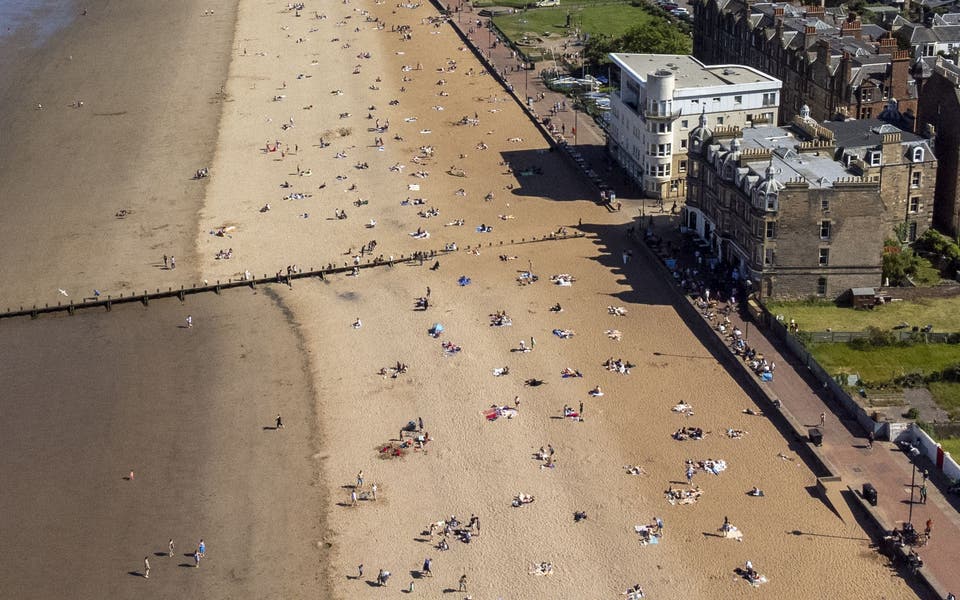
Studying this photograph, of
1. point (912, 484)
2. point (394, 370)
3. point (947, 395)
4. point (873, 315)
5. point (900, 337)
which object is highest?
point (900, 337)

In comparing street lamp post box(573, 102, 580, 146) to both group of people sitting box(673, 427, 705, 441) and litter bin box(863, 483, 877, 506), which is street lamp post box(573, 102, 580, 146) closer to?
group of people sitting box(673, 427, 705, 441)

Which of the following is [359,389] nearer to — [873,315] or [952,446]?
[873,315]

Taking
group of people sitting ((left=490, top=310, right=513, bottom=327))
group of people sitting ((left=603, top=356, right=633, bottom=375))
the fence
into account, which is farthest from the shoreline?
the fence

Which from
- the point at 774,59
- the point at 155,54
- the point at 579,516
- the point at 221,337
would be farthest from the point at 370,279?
the point at 155,54

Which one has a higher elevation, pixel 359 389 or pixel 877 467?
pixel 877 467

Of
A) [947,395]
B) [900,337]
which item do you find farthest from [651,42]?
[947,395]

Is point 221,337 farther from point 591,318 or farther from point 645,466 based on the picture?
point 645,466
